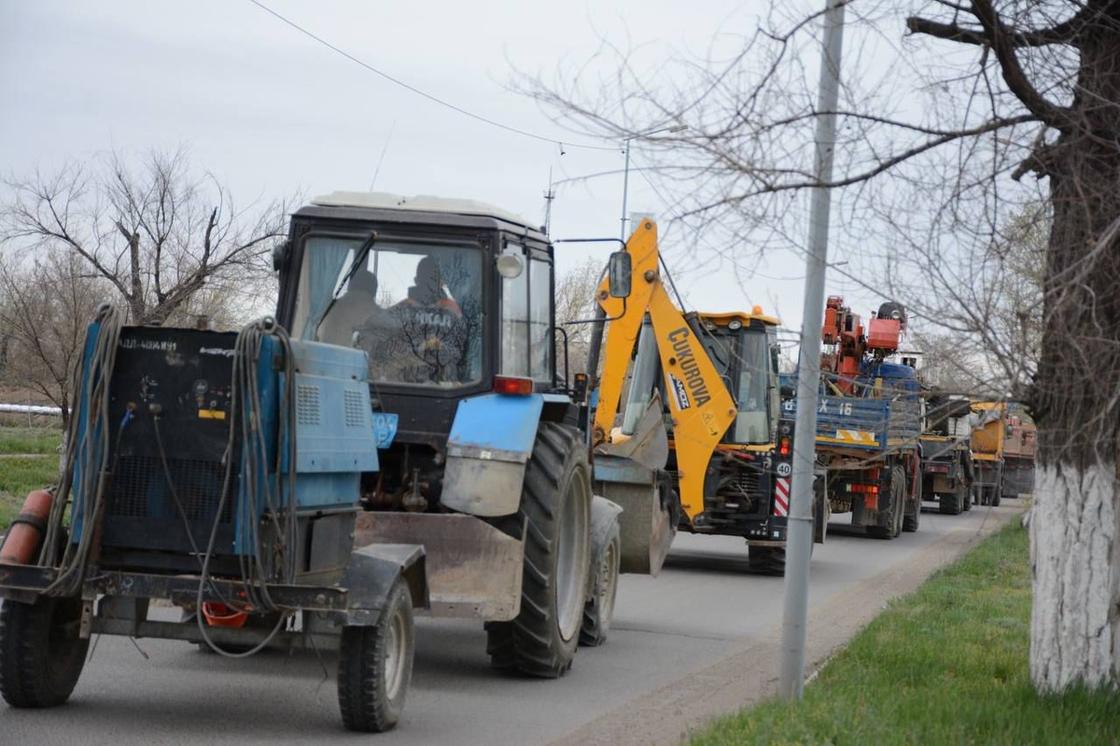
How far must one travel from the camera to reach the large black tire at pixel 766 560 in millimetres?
19562

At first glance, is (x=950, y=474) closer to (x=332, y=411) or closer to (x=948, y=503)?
(x=948, y=503)

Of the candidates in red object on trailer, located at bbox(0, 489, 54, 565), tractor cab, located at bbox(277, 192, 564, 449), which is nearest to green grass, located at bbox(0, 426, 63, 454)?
tractor cab, located at bbox(277, 192, 564, 449)


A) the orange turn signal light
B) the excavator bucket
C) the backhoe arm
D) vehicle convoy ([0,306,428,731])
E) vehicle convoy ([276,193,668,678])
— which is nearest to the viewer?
vehicle convoy ([0,306,428,731])

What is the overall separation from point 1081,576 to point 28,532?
5843mm

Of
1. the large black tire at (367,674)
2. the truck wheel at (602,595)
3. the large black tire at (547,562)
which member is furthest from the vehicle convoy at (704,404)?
the large black tire at (367,674)

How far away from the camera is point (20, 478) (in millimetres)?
21703

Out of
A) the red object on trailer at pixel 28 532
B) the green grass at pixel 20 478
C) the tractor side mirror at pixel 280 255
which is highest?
the tractor side mirror at pixel 280 255

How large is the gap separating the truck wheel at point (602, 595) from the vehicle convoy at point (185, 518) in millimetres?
3904

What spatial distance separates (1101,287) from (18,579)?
18.8 ft

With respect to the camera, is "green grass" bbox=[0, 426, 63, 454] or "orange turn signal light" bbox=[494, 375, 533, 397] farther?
"green grass" bbox=[0, 426, 63, 454]

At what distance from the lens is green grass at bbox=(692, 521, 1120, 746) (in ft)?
26.2

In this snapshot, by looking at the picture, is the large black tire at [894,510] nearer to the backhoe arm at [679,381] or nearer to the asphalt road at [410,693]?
the backhoe arm at [679,381]

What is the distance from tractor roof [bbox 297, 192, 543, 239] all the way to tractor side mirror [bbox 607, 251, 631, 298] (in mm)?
908

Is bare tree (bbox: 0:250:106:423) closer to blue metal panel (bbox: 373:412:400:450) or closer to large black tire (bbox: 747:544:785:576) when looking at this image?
large black tire (bbox: 747:544:785:576)
